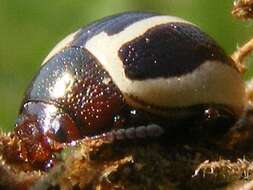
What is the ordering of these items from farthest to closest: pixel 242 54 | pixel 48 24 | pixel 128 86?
1. pixel 48 24
2. pixel 242 54
3. pixel 128 86

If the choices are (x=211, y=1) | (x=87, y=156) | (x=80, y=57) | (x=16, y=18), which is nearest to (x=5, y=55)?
(x=16, y=18)

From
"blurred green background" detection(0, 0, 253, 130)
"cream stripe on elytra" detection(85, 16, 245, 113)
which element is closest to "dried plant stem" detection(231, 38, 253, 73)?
"cream stripe on elytra" detection(85, 16, 245, 113)

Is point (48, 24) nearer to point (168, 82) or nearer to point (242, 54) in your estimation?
point (242, 54)

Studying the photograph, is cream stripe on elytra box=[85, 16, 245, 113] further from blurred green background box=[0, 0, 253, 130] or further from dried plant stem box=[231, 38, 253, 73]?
blurred green background box=[0, 0, 253, 130]

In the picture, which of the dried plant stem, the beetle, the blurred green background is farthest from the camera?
the blurred green background

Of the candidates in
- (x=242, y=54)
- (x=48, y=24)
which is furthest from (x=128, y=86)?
(x=48, y=24)

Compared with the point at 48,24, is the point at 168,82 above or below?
below

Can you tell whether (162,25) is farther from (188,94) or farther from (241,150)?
(241,150)
